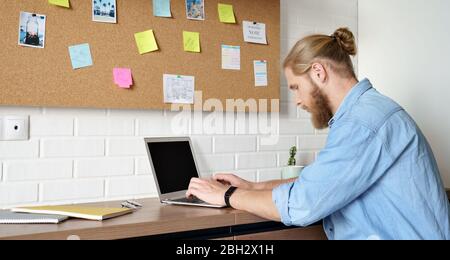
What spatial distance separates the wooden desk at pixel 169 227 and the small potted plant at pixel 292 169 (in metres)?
0.50

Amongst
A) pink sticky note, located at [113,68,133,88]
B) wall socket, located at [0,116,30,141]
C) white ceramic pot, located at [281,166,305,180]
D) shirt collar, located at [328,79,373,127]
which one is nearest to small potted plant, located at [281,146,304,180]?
white ceramic pot, located at [281,166,305,180]

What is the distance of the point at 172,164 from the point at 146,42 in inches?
21.2

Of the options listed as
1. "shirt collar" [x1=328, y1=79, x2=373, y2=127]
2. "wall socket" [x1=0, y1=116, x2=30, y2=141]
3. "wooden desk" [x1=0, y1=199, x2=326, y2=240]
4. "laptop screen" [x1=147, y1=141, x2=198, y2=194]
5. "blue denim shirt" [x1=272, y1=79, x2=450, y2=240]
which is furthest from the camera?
"laptop screen" [x1=147, y1=141, x2=198, y2=194]

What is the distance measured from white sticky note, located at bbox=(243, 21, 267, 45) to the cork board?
26mm

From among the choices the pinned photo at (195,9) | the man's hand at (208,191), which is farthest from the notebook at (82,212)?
the pinned photo at (195,9)

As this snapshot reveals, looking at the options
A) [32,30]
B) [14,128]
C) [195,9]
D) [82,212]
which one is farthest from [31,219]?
[195,9]

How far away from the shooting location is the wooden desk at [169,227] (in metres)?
1.27

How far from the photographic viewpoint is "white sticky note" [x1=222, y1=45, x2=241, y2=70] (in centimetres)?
226

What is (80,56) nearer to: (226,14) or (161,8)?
(161,8)

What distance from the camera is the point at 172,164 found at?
76.0 inches

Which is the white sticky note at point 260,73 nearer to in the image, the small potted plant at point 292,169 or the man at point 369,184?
the small potted plant at point 292,169

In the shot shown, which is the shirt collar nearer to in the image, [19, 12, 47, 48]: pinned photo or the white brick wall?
the white brick wall
